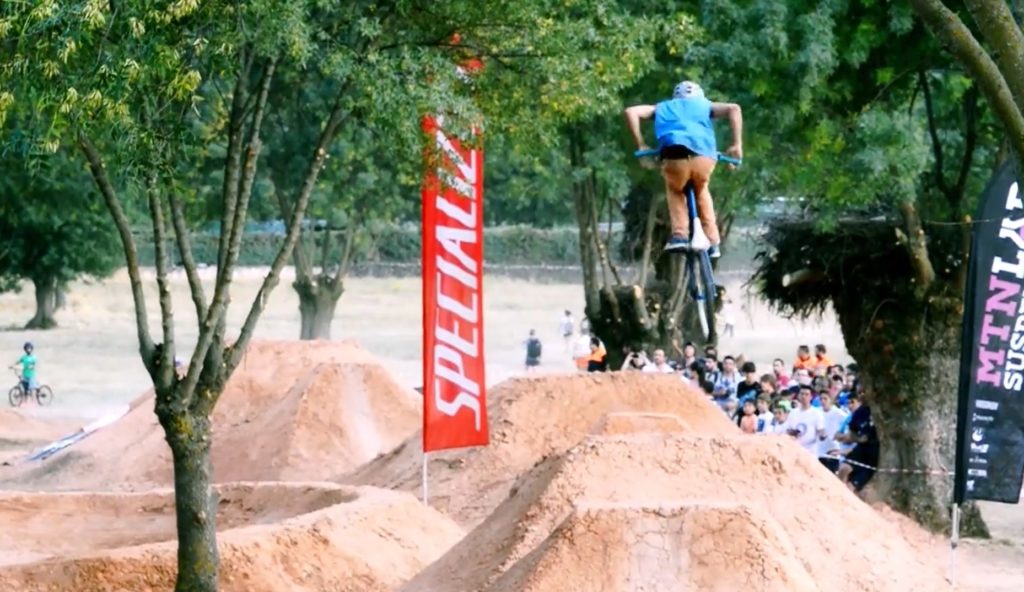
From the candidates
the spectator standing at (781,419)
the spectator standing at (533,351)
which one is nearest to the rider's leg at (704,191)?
the spectator standing at (781,419)

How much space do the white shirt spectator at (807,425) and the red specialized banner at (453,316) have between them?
4.24m

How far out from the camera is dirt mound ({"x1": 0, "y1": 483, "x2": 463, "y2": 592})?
14.8 meters

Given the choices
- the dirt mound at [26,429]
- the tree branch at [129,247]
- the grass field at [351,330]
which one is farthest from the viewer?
the grass field at [351,330]

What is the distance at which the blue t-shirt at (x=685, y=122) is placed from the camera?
480 inches

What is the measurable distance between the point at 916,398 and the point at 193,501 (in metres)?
12.2

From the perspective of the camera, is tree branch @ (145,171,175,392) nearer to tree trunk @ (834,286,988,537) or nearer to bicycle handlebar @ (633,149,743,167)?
bicycle handlebar @ (633,149,743,167)

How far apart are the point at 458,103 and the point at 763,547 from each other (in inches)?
170

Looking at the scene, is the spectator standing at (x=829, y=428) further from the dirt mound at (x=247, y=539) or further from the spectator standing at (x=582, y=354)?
the spectator standing at (x=582, y=354)

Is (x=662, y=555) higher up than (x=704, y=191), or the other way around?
(x=704, y=191)

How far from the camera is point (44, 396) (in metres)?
41.6

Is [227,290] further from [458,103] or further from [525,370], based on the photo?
[525,370]

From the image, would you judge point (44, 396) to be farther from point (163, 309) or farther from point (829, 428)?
point (163, 309)

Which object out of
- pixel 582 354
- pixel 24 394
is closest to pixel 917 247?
pixel 582 354

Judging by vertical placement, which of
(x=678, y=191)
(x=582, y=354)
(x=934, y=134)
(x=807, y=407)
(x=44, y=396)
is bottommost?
(x=44, y=396)
